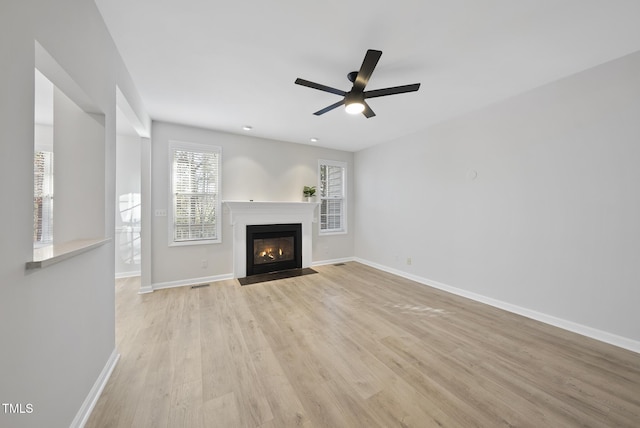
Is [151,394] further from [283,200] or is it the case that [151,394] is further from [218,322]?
[283,200]

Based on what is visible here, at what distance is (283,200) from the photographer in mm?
4828

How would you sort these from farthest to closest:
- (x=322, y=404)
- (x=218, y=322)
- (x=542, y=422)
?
(x=218, y=322), (x=322, y=404), (x=542, y=422)

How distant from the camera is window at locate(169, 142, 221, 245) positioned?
12.8ft

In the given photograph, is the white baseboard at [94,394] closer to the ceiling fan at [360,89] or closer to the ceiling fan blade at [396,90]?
the ceiling fan at [360,89]

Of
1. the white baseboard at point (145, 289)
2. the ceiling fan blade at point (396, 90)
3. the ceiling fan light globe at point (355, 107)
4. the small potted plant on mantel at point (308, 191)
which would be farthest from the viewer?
the small potted plant on mantel at point (308, 191)

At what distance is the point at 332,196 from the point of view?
5539 millimetres

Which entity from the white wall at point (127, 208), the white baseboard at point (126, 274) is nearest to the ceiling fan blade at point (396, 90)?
the white wall at point (127, 208)

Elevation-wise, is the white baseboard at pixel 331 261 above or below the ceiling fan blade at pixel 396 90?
below

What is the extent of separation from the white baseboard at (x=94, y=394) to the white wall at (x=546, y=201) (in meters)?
4.10

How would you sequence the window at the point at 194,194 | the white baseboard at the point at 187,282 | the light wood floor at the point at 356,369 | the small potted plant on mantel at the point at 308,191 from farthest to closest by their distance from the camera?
Answer: the small potted plant on mantel at the point at 308,191
the window at the point at 194,194
the white baseboard at the point at 187,282
the light wood floor at the point at 356,369

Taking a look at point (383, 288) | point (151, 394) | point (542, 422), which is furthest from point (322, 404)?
point (383, 288)

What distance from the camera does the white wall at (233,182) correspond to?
3754mm

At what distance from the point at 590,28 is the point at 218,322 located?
14.2ft

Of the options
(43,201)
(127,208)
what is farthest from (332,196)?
(43,201)
